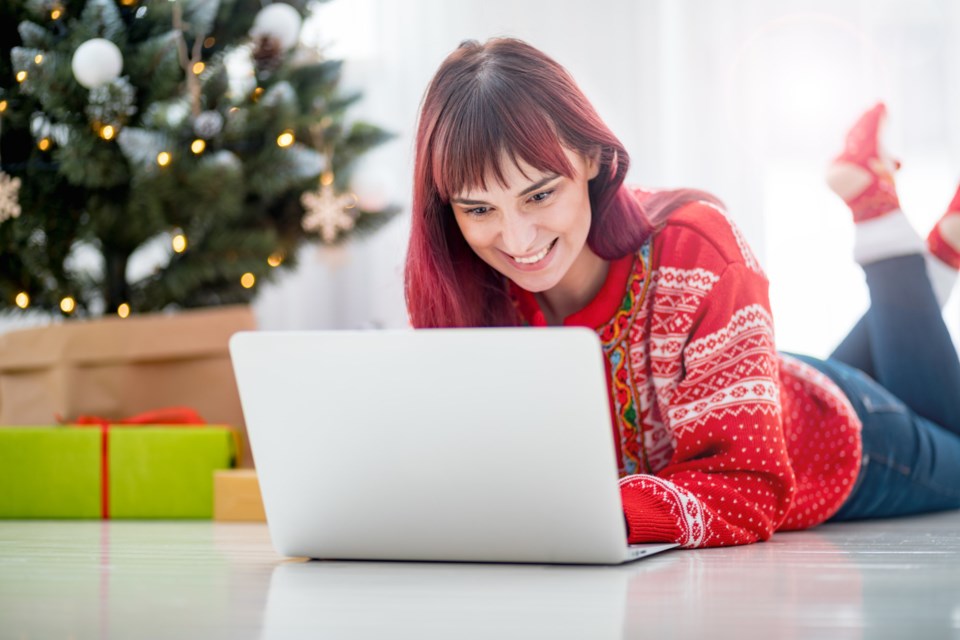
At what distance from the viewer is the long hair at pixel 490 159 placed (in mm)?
1096

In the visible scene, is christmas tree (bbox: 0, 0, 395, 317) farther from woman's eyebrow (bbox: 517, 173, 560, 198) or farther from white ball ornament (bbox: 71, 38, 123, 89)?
woman's eyebrow (bbox: 517, 173, 560, 198)

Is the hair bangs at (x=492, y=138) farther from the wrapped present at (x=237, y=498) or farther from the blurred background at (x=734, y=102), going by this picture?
the blurred background at (x=734, y=102)

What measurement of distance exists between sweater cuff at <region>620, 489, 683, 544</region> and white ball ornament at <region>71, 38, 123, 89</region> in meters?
1.07

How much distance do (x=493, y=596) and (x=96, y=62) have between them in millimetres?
1177

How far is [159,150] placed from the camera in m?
1.85

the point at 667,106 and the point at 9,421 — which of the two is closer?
the point at 9,421

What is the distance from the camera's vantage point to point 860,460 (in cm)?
139

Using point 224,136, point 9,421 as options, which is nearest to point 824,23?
point 224,136

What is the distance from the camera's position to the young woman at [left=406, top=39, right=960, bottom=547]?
107cm

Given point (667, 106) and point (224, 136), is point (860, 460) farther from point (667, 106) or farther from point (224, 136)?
point (667, 106)

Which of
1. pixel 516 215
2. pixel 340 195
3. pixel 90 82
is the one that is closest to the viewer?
pixel 516 215

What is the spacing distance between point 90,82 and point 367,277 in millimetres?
1067

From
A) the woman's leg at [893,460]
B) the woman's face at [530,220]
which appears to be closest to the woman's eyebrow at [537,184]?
the woman's face at [530,220]

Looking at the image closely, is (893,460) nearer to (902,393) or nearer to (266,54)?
(902,393)
